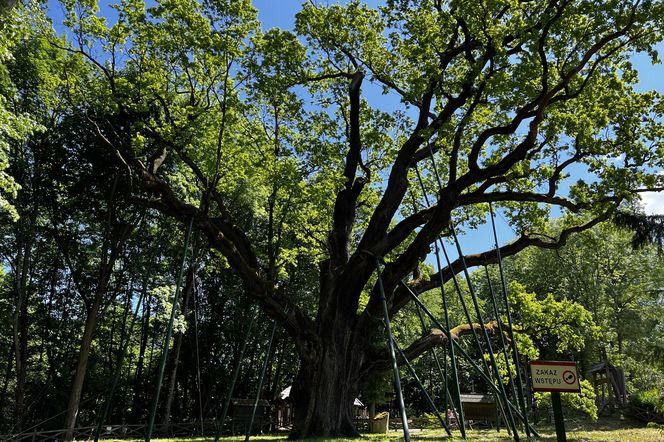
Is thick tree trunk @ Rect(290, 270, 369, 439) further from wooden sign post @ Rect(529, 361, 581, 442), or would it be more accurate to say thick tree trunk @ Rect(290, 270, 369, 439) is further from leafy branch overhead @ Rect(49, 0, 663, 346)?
wooden sign post @ Rect(529, 361, 581, 442)

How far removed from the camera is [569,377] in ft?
14.2

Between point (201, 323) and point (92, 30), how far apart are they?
15.5m

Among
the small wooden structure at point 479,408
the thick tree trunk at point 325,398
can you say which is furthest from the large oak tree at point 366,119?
the small wooden structure at point 479,408

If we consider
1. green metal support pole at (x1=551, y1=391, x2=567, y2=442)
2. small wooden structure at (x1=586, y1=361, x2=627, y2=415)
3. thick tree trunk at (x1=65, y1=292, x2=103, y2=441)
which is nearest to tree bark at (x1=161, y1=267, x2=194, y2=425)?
thick tree trunk at (x1=65, y1=292, x2=103, y2=441)

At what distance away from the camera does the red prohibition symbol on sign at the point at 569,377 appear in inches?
170

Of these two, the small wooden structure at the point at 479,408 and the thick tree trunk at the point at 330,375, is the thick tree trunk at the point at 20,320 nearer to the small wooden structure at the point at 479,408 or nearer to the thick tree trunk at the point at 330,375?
the thick tree trunk at the point at 330,375

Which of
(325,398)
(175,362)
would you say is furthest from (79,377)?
(325,398)

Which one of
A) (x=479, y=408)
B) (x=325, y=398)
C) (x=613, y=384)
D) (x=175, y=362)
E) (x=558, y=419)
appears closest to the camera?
(x=558, y=419)

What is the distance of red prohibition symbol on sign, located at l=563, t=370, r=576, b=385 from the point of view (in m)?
4.31

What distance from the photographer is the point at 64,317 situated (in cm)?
1733

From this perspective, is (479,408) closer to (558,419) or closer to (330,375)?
(330,375)

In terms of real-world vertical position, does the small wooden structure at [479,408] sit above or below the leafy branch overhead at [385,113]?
below

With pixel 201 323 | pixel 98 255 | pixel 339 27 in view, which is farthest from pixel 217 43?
pixel 201 323

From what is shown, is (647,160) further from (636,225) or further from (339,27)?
(339,27)
